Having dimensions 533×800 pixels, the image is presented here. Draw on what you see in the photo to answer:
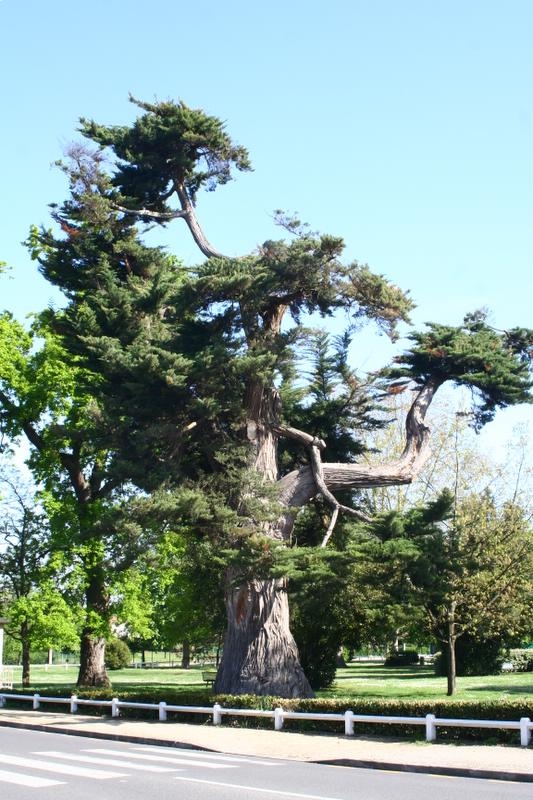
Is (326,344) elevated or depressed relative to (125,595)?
elevated

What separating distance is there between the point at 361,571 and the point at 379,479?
5411mm

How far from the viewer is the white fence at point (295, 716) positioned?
1547 cm

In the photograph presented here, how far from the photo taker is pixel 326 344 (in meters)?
→ 29.0

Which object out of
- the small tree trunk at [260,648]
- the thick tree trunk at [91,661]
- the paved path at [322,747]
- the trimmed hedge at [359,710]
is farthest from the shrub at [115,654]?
the paved path at [322,747]

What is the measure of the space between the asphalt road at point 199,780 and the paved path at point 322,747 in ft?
1.40

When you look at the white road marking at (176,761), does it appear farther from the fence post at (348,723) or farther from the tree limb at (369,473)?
the tree limb at (369,473)

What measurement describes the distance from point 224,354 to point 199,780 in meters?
14.0

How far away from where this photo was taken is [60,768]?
1300cm

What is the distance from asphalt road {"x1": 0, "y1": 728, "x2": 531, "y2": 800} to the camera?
10.3m

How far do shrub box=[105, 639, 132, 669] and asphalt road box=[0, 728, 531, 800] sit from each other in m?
46.9

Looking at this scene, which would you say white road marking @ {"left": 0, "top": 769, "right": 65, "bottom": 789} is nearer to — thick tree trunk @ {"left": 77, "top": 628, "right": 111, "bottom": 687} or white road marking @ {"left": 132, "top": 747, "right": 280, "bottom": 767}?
white road marking @ {"left": 132, "top": 747, "right": 280, "bottom": 767}

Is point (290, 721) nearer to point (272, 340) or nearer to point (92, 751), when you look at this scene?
point (92, 751)

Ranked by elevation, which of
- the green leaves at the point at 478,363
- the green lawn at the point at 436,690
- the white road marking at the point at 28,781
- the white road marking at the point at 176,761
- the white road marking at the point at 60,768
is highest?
the green leaves at the point at 478,363

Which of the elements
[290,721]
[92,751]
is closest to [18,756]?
[92,751]
